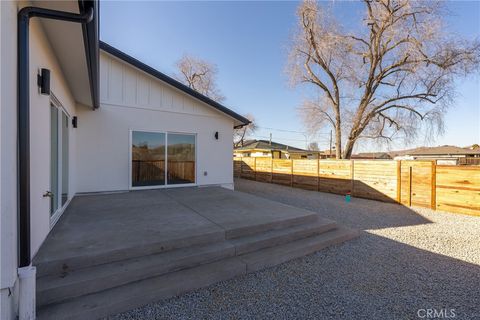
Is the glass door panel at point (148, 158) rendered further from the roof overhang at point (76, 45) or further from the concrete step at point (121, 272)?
the concrete step at point (121, 272)

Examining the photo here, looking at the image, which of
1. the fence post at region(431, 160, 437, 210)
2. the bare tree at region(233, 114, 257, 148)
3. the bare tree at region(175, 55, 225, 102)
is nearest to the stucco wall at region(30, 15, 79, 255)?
the fence post at region(431, 160, 437, 210)

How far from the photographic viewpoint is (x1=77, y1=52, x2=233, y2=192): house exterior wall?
6.39 meters

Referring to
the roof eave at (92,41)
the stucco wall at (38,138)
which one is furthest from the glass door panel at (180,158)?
the stucco wall at (38,138)

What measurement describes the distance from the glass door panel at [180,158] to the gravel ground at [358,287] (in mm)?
5054

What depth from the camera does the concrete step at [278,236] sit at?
11.4ft

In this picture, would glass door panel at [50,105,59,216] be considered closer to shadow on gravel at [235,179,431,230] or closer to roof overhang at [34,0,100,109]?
roof overhang at [34,0,100,109]

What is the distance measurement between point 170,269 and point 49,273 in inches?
48.1

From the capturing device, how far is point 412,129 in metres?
16.4

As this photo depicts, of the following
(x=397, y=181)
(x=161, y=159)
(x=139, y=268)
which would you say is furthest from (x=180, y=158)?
(x=397, y=181)

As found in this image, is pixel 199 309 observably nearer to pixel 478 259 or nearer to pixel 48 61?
pixel 48 61

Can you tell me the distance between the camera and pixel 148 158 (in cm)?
709

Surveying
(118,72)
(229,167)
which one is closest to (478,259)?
(229,167)

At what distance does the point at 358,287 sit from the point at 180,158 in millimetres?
6065

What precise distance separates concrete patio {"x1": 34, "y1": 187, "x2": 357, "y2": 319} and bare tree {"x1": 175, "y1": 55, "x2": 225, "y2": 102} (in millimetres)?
20930
